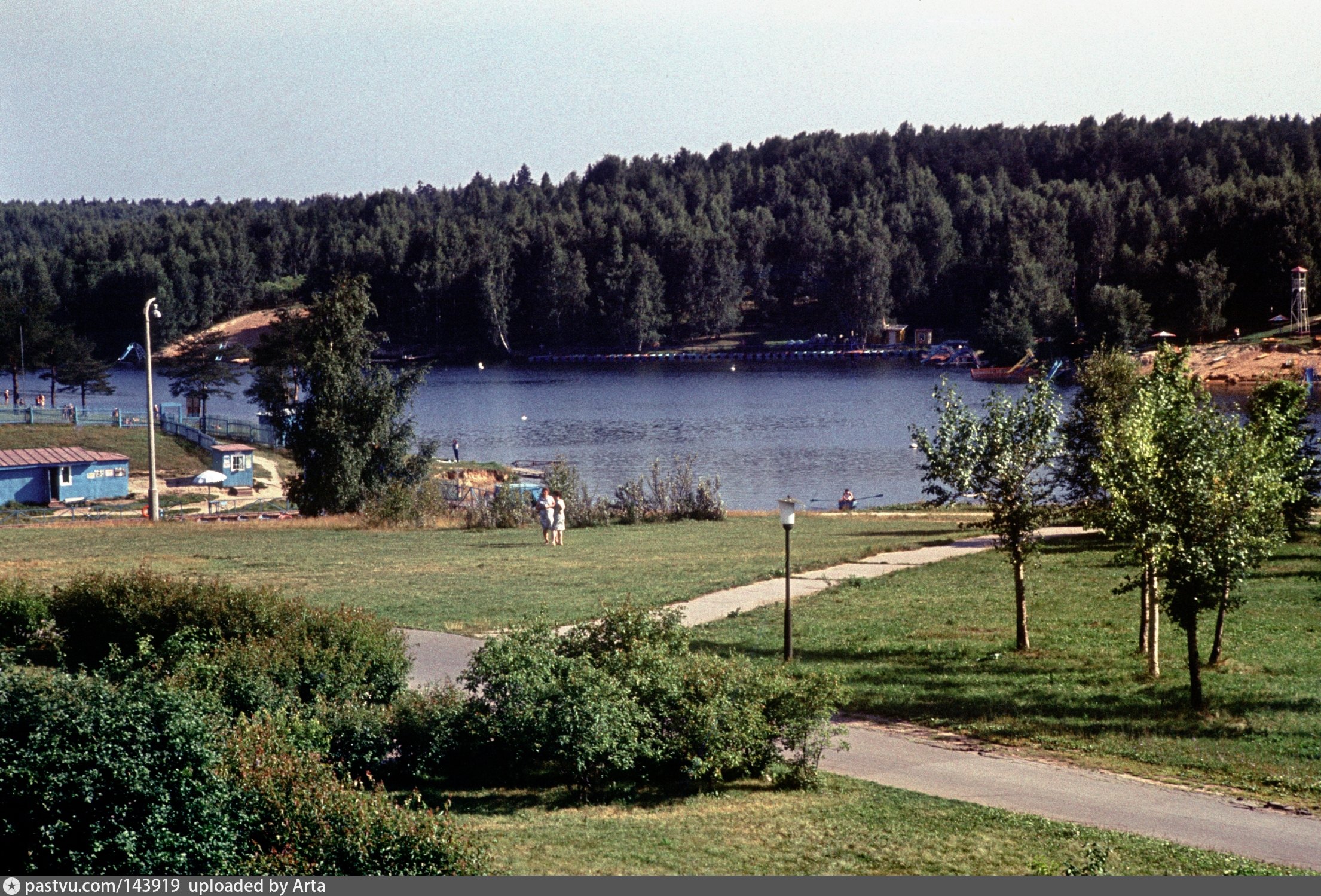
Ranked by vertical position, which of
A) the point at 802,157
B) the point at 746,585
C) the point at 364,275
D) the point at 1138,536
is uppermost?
the point at 802,157

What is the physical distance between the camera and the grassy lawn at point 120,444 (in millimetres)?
55781

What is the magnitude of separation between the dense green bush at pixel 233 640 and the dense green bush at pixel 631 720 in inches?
59.8

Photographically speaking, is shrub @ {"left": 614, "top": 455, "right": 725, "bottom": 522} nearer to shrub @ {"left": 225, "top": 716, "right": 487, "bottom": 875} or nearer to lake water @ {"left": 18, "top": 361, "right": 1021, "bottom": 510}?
lake water @ {"left": 18, "top": 361, "right": 1021, "bottom": 510}

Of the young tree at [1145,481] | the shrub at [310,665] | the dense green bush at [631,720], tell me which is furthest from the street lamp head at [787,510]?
the shrub at [310,665]

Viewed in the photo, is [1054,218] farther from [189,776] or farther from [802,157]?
[189,776]

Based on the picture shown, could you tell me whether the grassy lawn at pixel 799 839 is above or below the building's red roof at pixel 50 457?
below

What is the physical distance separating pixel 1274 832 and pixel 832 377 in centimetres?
11194

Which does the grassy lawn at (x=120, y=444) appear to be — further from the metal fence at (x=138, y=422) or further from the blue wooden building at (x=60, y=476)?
the blue wooden building at (x=60, y=476)

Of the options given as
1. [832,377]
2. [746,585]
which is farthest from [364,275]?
[832,377]

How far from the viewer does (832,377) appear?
120812 millimetres

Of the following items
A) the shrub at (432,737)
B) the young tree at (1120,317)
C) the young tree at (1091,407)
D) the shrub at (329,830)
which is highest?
the young tree at (1120,317)

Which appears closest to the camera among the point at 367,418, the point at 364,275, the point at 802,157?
the point at 367,418

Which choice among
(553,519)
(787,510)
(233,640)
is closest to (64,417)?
(553,519)

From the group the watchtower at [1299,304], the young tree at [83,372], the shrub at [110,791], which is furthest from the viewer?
the watchtower at [1299,304]
